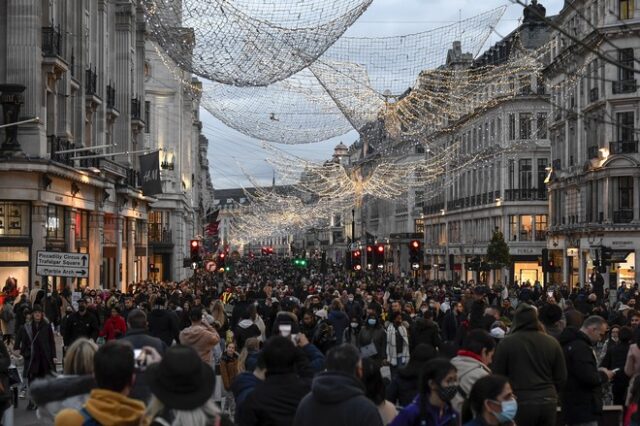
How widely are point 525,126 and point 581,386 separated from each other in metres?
63.8

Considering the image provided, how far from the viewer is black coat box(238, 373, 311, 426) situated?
293 inches

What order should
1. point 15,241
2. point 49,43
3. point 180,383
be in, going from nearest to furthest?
1. point 180,383
2. point 15,241
3. point 49,43

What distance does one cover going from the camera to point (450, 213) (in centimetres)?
9069

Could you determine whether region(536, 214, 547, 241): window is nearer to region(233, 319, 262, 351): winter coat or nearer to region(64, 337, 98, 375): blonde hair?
region(233, 319, 262, 351): winter coat

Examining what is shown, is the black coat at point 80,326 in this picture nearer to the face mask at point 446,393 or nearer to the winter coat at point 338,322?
the winter coat at point 338,322

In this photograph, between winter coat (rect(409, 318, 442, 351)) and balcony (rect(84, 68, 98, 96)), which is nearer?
winter coat (rect(409, 318, 442, 351))

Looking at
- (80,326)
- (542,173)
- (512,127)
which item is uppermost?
(512,127)

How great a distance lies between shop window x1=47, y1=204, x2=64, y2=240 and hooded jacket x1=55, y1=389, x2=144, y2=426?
3203cm

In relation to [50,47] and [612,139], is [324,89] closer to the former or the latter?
[50,47]

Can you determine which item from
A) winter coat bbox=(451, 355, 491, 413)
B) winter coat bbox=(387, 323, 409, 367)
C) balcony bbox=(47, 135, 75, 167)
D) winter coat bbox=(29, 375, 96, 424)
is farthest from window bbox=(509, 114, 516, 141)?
winter coat bbox=(29, 375, 96, 424)

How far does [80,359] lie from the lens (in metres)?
7.30

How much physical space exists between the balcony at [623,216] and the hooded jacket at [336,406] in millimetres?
47840

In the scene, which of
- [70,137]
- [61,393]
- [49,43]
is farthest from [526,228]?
[61,393]

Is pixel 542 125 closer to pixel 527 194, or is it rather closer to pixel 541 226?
pixel 527 194
